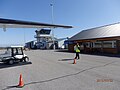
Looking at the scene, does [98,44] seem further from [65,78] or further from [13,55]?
[65,78]

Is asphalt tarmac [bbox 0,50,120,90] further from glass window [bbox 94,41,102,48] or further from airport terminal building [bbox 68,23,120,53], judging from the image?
glass window [bbox 94,41,102,48]

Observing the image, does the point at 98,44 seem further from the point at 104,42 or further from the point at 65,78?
the point at 65,78

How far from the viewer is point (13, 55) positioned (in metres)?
12.7

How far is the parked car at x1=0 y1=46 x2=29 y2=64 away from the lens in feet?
40.6

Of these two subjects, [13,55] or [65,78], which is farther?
[13,55]

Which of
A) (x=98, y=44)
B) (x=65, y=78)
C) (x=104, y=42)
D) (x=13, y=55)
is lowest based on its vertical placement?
(x=65, y=78)

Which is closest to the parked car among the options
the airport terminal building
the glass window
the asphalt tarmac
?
the asphalt tarmac

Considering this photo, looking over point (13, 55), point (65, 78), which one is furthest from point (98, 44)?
point (65, 78)

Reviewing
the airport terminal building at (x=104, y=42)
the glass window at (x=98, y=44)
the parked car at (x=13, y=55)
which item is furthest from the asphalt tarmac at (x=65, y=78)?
the glass window at (x=98, y=44)

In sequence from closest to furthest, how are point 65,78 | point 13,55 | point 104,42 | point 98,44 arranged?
point 65,78 → point 13,55 → point 104,42 → point 98,44

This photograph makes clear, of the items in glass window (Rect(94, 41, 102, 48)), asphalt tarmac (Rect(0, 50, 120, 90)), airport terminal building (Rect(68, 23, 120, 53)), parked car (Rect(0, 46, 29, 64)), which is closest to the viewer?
asphalt tarmac (Rect(0, 50, 120, 90))

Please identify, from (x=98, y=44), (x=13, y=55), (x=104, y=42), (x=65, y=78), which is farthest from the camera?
(x=98, y=44)

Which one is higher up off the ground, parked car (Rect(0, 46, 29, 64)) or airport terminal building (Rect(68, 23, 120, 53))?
airport terminal building (Rect(68, 23, 120, 53))

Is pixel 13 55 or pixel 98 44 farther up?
pixel 98 44
